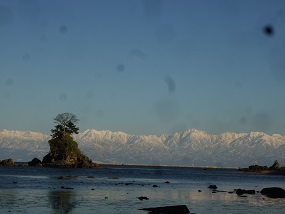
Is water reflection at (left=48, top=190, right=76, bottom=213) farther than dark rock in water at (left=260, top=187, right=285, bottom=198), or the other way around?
dark rock in water at (left=260, top=187, right=285, bottom=198)

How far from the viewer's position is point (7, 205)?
175 ft

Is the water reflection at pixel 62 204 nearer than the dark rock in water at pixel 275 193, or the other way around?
the water reflection at pixel 62 204

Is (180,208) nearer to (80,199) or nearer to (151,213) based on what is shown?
(151,213)

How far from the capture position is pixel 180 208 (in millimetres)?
50125

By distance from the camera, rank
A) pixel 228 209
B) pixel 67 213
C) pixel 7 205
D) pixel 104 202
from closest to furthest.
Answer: pixel 67 213
pixel 7 205
pixel 228 209
pixel 104 202

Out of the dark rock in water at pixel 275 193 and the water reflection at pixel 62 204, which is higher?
the dark rock in water at pixel 275 193

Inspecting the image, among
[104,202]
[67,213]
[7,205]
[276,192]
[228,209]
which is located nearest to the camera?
[67,213]

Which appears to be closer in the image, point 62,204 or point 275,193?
point 62,204

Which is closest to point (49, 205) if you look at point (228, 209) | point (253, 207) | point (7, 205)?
point (7, 205)

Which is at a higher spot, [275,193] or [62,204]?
[275,193]

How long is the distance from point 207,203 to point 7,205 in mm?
26948

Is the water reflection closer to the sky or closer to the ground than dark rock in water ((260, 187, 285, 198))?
closer to the ground

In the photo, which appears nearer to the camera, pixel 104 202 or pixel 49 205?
pixel 49 205

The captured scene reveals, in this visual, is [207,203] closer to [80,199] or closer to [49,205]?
[80,199]
